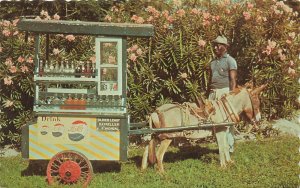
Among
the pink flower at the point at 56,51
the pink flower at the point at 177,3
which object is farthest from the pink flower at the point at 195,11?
the pink flower at the point at 56,51

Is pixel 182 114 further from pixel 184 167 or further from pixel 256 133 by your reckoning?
pixel 256 133

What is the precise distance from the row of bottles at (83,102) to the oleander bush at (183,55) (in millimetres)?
2235

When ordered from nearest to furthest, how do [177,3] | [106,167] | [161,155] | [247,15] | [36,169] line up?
[161,155]
[36,169]
[106,167]
[247,15]
[177,3]

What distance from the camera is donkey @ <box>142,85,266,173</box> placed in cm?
719

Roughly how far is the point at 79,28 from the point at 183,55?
3.05 meters

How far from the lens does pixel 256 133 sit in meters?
9.17

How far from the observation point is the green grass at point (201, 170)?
6617 mm

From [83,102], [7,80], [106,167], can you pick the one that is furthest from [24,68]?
[106,167]

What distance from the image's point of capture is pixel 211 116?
7301 millimetres

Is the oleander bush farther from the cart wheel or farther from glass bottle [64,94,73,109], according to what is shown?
the cart wheel

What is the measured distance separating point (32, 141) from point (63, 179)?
0.72 m

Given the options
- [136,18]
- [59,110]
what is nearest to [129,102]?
A: [136,18]

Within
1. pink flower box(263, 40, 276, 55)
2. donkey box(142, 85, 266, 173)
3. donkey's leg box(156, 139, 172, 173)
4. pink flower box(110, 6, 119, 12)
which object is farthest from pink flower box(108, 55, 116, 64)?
pink flower box(263, 40, 276, 55)

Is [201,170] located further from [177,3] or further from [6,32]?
[6,32]
